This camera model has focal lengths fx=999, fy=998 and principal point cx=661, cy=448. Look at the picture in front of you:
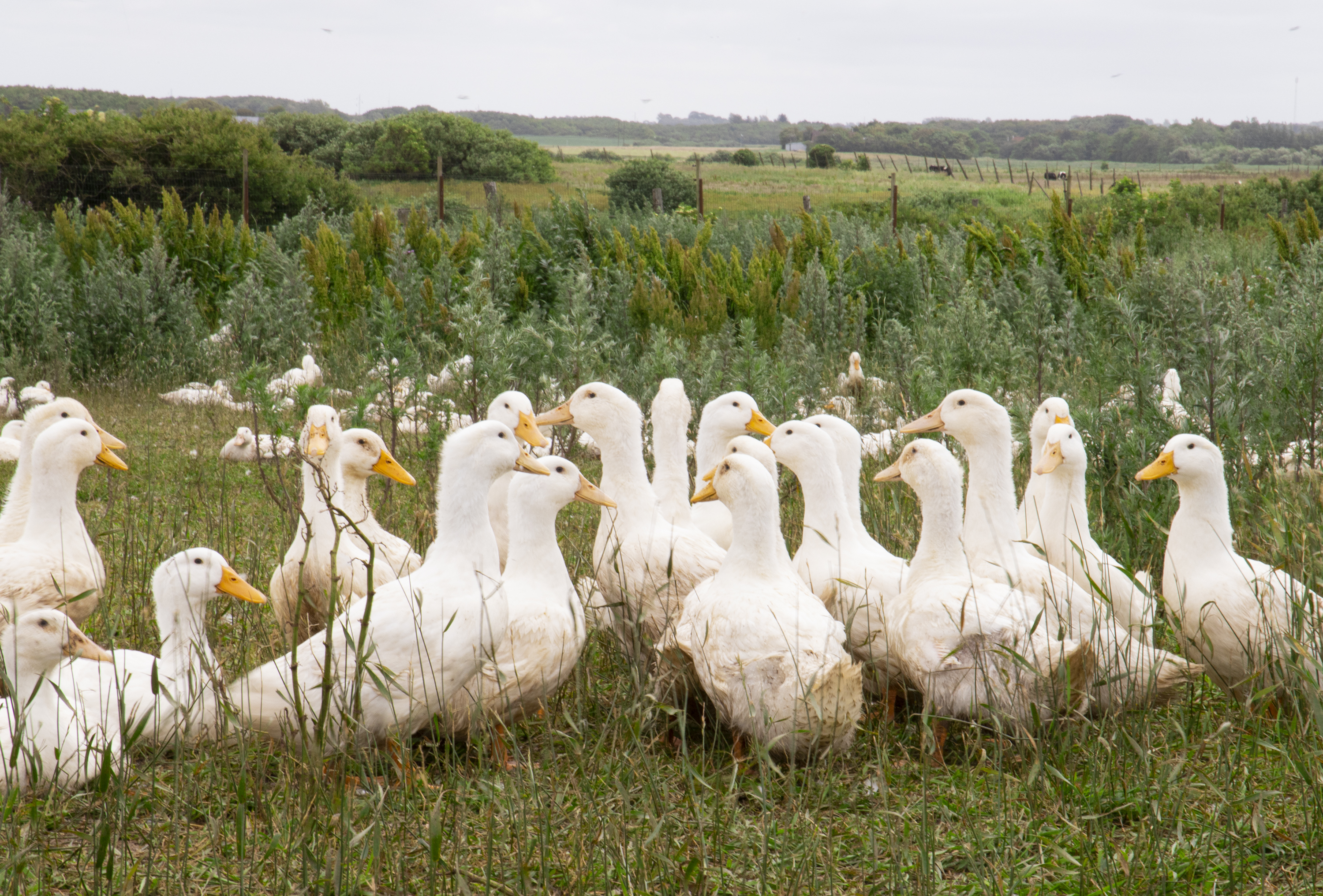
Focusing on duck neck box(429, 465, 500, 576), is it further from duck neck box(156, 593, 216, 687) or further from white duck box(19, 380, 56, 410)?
white duck box(19, 380, 56, 410)

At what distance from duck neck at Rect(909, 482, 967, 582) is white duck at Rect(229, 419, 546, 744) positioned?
1545mm

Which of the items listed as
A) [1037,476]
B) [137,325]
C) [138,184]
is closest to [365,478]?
[1037,476]

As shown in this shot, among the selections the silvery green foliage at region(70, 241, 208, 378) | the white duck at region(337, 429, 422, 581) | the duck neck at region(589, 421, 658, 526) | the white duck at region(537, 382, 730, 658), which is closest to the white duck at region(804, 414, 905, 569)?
the white duck at region(537, 382, 730, 658)

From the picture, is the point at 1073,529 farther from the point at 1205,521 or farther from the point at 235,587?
the point at 235,587

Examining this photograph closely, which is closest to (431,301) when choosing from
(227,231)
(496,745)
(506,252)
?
(506,252)

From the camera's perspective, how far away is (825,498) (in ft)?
14.1

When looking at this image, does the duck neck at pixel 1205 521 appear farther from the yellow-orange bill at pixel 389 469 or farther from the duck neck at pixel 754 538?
the yellow-orange bill at pixel 389 469

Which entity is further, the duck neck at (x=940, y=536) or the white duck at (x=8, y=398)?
the white duck at (x=8, y=398)

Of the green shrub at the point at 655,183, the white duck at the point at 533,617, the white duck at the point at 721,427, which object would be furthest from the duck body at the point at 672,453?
the green shrub at the point at 655,183

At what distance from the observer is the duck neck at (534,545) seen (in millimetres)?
3619

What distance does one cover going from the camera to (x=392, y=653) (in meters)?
3.14

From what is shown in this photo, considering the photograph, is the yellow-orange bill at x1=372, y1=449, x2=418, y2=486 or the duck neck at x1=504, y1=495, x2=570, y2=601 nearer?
the duck neck at x1=504, y1=495, x2=570, y2=601

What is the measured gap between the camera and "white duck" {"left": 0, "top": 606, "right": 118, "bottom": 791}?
2.98 metres

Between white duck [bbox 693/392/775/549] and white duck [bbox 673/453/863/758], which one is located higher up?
white duck [bbox 693/392/775/549]
